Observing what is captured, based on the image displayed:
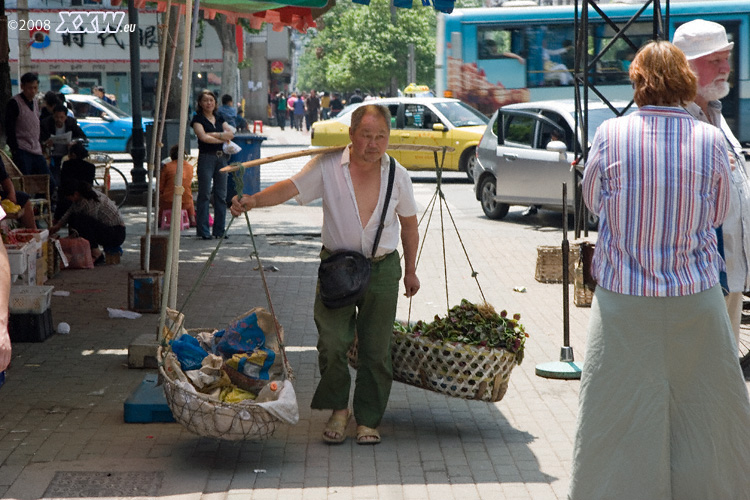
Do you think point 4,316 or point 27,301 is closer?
point 4,316

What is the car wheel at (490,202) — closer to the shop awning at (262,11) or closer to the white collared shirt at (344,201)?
the shop awning at (262,11)

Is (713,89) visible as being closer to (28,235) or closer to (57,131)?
(28,235)

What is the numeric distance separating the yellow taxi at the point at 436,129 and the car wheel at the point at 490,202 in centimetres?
546

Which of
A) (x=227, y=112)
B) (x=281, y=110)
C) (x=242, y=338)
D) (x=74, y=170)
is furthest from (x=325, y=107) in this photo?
(x=242, y=338)

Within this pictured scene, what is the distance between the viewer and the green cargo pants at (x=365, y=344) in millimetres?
5293

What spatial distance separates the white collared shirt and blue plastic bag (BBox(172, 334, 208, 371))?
85 centimetres

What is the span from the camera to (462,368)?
533cm

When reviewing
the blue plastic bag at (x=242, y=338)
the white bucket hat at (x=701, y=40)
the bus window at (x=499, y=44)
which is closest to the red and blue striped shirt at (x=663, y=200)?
the white bucket hat at (x=701, y=40)

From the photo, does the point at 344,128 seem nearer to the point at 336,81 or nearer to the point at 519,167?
the point at 519,167

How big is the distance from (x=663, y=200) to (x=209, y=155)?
9819 millimetres

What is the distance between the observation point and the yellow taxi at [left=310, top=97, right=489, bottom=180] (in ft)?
71.7

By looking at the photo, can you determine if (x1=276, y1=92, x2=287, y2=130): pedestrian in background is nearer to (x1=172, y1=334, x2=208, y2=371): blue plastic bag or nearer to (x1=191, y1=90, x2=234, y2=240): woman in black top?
(x1=191, y1=90, x2=234, y2=240): woman in black top

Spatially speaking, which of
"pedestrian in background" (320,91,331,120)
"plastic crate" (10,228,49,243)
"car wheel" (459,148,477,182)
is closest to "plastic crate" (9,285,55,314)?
"plastic crate" (10,228,49,243)

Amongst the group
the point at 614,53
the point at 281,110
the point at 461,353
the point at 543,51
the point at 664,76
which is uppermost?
the point at 543,51
